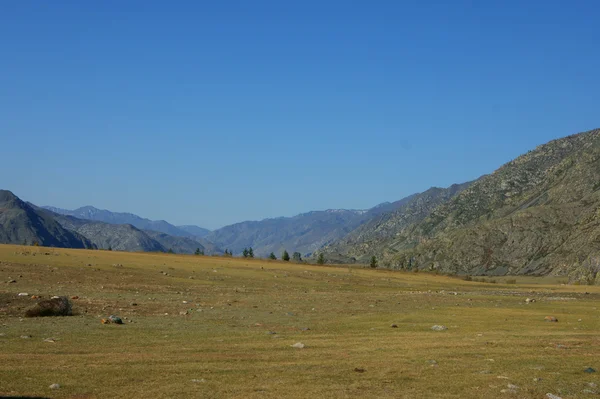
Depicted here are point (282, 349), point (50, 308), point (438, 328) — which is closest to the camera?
point (282, 349)

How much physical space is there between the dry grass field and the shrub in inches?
23.8

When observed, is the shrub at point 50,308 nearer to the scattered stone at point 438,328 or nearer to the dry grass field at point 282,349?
the dry grass field at point 282,349

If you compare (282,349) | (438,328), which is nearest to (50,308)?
(282,349)

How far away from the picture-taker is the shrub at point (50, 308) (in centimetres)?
2469

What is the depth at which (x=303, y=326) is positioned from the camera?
2531 cm

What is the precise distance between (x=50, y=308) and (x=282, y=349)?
453 inches

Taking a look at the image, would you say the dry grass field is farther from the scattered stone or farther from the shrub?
the shrub

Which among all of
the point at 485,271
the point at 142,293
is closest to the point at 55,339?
the point at 142,293

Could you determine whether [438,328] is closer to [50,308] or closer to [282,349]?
[282,349]

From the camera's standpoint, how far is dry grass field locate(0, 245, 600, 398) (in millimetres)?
13414

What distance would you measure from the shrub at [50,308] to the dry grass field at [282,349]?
60 centimetres

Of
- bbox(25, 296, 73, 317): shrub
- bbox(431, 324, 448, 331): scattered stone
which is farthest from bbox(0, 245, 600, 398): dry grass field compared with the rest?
bbox(25, 296, 73, 317): shrub

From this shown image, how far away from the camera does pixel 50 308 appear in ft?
81.8

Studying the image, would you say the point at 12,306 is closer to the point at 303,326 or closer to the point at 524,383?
the point at 303,326
